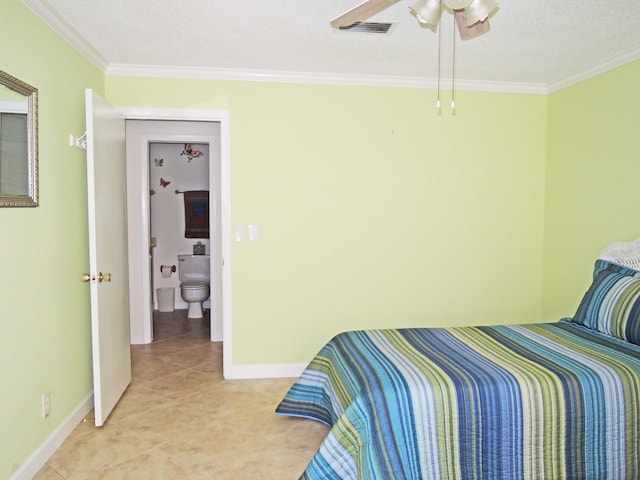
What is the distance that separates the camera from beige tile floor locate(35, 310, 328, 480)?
2.51 metres

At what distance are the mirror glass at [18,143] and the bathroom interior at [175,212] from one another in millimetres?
3940

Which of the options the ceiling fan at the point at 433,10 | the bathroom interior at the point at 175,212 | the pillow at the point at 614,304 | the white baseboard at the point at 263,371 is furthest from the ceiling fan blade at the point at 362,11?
the bathroom interior at the point at 175,212

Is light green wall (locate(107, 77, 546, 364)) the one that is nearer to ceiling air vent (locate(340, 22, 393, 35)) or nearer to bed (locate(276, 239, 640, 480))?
ceiling air vent (locate(340, 22, 393, 35))

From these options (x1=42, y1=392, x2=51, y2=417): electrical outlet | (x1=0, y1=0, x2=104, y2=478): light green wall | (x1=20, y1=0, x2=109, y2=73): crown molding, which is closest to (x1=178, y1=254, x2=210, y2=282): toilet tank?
(x1=0, y1=0, x2=104, y2=478): light green wall

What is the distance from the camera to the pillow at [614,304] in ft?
8.62

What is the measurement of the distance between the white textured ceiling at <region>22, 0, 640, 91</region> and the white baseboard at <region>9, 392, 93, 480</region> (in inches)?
90.0

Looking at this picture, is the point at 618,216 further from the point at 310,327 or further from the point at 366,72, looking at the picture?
the point at 310,327

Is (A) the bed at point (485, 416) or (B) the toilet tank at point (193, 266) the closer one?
(A) the bed at point (485, 416)

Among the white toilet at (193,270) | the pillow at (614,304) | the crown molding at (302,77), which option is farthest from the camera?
the white toilet at (193,270)

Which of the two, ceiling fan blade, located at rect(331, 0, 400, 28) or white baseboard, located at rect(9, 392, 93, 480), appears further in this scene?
white baseboard, located at rect(9, 392, 93, 480)

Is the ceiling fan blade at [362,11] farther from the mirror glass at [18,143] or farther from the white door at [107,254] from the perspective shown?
the white door at [107,254]

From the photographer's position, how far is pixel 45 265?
2562mm

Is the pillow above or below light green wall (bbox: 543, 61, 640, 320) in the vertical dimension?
below

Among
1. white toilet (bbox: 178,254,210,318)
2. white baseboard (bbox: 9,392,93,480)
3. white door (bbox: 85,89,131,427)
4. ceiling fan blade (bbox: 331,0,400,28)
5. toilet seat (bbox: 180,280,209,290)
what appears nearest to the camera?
ceiling fan blade (bbox: 331,0,400,28)
